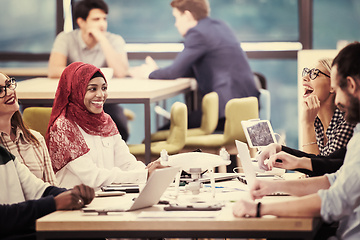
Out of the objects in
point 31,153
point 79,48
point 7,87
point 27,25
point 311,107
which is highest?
point 27,25

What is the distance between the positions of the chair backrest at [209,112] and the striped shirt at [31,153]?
2.16 meters

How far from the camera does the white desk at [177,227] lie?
1.39 meters

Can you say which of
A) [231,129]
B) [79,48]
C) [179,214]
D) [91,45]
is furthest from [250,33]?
[179,214]

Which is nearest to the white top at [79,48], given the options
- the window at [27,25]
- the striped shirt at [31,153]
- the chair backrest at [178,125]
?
the window at [27,25]

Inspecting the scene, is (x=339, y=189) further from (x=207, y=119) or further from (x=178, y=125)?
(x=207, y=119)

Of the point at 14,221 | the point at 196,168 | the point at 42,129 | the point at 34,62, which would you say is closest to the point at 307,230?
the point at 196,168

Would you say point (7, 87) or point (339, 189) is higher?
point (7, 87)

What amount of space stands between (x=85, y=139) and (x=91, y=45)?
276cm

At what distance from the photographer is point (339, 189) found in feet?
4.69

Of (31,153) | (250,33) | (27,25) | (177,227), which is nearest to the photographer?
(177,227)

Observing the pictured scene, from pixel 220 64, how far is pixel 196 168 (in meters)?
2.95

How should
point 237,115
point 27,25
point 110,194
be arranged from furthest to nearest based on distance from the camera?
1. point 27,25
2. point 237,115
3. point 110,194

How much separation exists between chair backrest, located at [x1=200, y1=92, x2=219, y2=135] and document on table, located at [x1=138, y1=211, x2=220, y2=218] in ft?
8.51

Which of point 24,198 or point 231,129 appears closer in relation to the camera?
point 24,198
